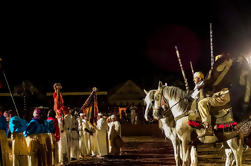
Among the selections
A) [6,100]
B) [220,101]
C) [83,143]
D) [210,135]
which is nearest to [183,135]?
[210,135]

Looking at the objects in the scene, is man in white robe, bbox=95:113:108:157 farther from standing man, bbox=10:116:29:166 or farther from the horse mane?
the horse mane

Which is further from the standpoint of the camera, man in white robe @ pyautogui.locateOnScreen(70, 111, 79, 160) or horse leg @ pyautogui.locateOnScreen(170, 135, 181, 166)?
man in white robe @ pyautogui.locateOnScreen(70, 111, 79, 160)

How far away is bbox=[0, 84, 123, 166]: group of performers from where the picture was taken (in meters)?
9.92

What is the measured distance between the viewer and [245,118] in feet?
24.5

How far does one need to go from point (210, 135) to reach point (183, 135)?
3.25 ft

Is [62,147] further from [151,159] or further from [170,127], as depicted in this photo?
[170,127]

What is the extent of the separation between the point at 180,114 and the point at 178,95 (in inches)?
22.1

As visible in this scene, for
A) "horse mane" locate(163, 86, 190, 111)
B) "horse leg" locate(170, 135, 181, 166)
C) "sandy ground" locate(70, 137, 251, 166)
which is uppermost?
"horse mane" locate(163, 86, 190, 111)

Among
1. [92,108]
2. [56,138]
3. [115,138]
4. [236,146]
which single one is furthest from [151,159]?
[236,146]

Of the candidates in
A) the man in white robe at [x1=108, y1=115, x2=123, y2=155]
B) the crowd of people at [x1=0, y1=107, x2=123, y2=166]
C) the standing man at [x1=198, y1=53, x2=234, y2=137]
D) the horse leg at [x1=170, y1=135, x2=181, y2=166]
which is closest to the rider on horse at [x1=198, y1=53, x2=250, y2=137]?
the standing man at [x1=198, y1=53, x2=234, y2=137]

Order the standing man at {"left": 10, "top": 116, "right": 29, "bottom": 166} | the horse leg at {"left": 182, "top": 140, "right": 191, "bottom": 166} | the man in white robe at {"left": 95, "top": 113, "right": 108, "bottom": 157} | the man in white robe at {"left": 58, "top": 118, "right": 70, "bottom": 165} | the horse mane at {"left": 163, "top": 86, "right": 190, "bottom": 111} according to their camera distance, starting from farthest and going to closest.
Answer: the man in white robe at {"left": 95, "top": 113, "right": 108, "bottom": 157} < the man in white robe at {"left": 58, "top": 118, "right": 70, "bottom": 165} < the standing man at {"left": 10, "top": 116, "right": 29, "bottom": 166} < the horse mane at {"left": 163, "top": 86, "right": 190, "bottom": 111} < the horse leg at {"left": 182, "top": 140, "right": 191, "bottom": 166}

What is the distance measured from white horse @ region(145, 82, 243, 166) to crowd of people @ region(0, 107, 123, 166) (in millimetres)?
3477

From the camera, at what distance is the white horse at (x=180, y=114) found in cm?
804

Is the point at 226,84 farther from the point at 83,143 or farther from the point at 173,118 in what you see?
the point at 83,143
